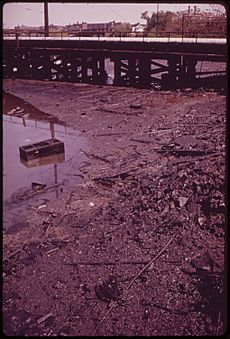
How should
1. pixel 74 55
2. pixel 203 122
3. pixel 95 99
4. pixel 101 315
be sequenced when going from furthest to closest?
pixel 74 55
pixel 95 99
pixel 203 122
pixel 101 315

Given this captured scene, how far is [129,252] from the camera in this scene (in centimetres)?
535

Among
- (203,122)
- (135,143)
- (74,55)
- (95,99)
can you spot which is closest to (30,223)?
(135,143)

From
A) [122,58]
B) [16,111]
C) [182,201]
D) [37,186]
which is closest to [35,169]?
[37,186]

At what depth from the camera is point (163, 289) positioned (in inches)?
181

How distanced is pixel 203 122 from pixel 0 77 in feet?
30.7

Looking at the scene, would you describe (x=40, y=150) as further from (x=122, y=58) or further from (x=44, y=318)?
(x=122, y=58)

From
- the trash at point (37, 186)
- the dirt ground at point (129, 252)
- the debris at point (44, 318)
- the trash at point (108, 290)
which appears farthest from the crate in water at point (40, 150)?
the debris at point (44, 318)

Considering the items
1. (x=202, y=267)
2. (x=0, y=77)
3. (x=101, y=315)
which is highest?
(x=0, y=77)

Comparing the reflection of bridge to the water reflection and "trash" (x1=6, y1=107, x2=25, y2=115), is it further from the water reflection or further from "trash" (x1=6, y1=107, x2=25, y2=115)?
the water reflection

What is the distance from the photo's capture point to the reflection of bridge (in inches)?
695

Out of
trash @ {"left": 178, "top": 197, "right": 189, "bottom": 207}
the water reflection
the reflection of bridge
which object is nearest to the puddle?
the water reflection

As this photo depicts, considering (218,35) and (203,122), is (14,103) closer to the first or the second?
(203,122)

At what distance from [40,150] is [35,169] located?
69 centimetres

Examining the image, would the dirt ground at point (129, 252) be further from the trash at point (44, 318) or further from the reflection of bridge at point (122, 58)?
the reflection of bridge at point (122, 58)
